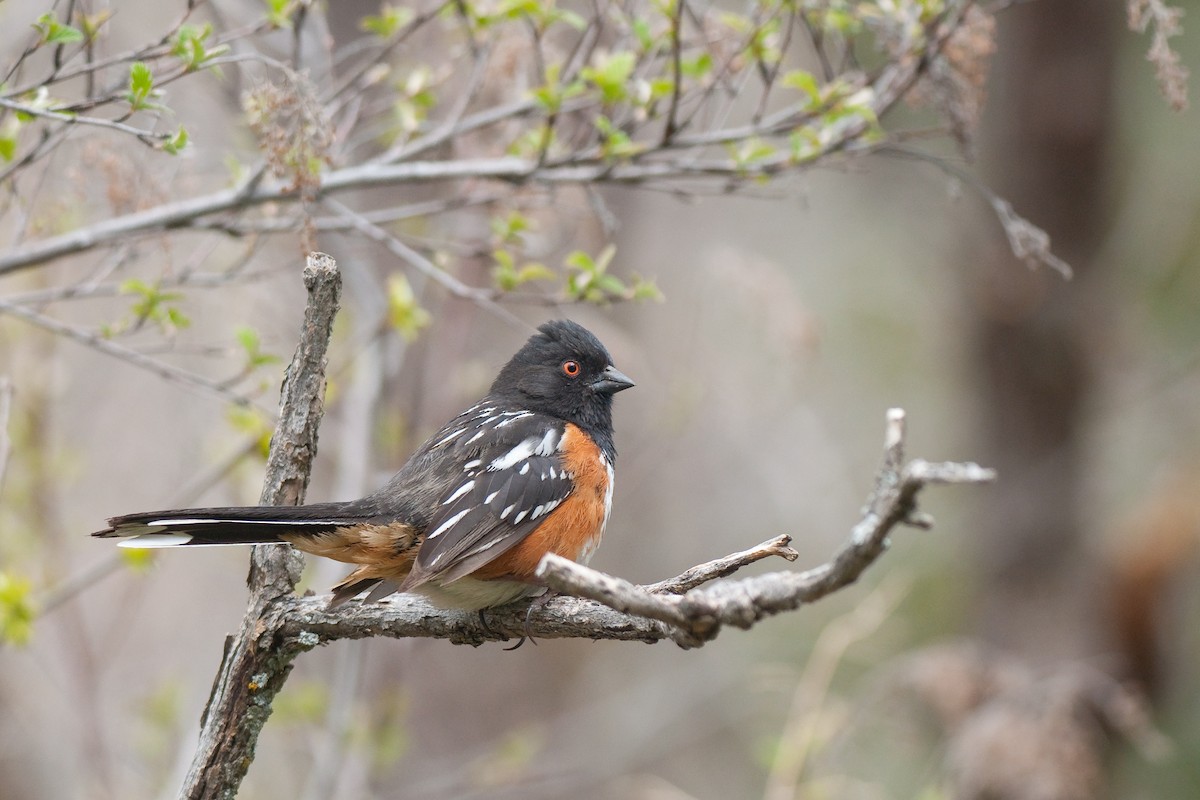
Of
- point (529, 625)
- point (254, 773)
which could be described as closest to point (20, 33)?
point (529, 625)

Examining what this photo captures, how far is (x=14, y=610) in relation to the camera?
2951 mm

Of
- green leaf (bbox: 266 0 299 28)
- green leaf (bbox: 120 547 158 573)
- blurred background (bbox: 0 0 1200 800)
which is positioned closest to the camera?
green leaf (bbox: 266 0 299 28)

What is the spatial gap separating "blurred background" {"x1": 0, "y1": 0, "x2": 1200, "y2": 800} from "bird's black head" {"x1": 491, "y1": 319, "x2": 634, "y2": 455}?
306 mm

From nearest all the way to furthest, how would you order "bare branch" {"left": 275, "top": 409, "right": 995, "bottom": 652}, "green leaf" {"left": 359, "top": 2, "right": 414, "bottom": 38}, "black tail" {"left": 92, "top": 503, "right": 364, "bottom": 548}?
"bare branch" {"left": 275, "top": 409, "right": 995, "bottom": 652}
"black tail" {"left": 92, "top": 503, "right": 364, "bottom": 548}
"green leaf" {"left": 359, "top": 2, "right": 414, "bottom": 38}

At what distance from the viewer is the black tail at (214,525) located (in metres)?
2.10

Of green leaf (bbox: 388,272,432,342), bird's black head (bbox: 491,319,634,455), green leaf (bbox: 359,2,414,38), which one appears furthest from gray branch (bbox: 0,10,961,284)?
bird's black head (bbox: 491,319,634,455)

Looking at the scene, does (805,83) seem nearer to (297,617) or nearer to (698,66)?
(698,66)

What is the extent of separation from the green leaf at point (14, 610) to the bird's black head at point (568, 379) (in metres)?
1.51

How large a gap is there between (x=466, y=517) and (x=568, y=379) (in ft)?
3.11

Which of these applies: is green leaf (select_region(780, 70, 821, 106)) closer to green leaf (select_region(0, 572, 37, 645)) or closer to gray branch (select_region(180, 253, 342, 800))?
gray branch (select_region(180, 253, 342, 800))

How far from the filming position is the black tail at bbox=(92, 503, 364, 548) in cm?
210

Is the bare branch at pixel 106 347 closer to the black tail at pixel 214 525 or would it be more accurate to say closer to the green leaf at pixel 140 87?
the black tail at pixel 214 525

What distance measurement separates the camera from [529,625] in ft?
7.57

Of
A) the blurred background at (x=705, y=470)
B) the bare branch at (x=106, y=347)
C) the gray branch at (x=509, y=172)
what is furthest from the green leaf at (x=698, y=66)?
the bare branch at (x=106, y=347)
